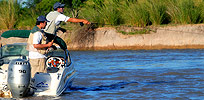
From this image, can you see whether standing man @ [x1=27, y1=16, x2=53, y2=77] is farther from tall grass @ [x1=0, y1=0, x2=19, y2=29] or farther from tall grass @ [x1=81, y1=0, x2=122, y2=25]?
tall grass @ [x1=0, y1=0, x2=19, y2=29]

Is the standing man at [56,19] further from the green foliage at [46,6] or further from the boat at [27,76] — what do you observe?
the green foliage at [46,6]

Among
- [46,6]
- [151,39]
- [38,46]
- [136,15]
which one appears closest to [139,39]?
[151,39]

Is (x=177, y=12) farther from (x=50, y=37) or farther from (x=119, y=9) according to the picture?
(x=50, y=37)

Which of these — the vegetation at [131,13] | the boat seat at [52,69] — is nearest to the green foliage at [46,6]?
the vegetation at [131,13]

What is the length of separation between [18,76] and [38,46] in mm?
948

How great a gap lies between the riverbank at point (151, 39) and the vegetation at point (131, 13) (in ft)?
2.13

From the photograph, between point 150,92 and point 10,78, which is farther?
point 150,92

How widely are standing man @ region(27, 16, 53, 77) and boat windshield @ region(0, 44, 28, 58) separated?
1.19 meters

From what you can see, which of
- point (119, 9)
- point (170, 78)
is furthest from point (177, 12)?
point (170, 78)

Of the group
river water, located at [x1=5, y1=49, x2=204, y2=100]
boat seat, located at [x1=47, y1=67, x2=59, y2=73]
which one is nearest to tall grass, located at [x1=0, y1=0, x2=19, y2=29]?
river water, located at [x1=5, y1=49, x2=204, y2=100]

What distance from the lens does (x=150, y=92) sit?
11430 mm

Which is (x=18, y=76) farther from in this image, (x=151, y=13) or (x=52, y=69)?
(x=151, y=13)

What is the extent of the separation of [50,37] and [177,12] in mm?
13769

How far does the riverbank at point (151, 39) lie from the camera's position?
22406 mm
